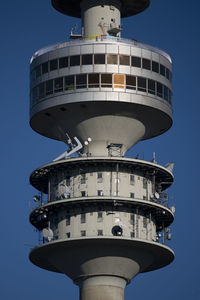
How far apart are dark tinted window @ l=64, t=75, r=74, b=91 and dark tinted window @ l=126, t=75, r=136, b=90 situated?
203 inches

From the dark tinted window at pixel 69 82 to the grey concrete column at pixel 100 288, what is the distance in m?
17.9

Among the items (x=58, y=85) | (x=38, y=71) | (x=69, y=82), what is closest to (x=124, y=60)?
(x=69, y=82)

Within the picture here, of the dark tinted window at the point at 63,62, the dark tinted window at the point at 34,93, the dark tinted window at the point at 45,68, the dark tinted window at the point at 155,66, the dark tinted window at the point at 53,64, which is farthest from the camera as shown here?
the dark tinted window at the point at 34,93

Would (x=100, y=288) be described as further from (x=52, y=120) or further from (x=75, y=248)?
(x=52, y=120)

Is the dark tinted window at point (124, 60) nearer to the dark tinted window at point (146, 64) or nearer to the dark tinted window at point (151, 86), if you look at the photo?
the dark tinted window at point (146, 64)

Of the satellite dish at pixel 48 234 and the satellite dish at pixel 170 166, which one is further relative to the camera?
the satellite dish at pixel 170 166

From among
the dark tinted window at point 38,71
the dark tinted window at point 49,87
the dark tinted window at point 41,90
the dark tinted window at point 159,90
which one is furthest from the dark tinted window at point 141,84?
the dark tinted window at point 38,71

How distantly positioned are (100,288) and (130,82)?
63.8 ft


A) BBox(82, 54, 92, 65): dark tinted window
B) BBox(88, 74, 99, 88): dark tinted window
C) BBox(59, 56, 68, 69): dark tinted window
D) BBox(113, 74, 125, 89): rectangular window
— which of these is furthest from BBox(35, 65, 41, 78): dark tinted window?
BBox(113, 74, 125, 89): rectangular window

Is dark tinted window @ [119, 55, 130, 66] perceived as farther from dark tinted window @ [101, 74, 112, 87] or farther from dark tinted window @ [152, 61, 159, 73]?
dark tinted window @ [152, 61, 159, 73]

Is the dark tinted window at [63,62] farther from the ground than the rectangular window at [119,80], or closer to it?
farther from the ground

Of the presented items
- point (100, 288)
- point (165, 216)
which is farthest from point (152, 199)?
point (100, 288)

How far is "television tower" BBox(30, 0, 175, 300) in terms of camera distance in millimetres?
108375

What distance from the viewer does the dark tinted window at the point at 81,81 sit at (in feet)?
360
